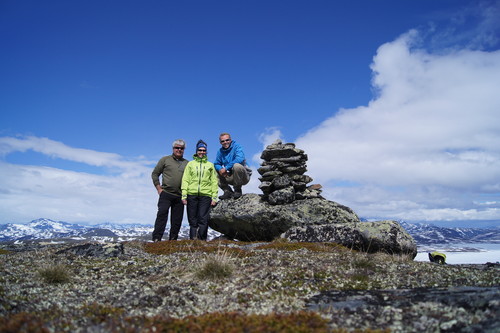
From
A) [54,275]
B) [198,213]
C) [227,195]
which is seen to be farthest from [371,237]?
[54,275]

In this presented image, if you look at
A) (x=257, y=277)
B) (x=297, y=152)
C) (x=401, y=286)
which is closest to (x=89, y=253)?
(x=257, y=277)

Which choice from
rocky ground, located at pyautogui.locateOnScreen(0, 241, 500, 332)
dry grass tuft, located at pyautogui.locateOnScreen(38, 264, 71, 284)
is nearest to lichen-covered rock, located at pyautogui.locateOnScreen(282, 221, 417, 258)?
rocky ground, located at pyautogui.locateOnScreen(0, 241, 500, 332)

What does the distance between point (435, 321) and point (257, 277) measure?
4449 millimetres

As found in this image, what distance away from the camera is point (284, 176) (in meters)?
21.9

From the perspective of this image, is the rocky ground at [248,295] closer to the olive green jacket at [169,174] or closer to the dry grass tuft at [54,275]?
the dry grass tuft at [54,275]

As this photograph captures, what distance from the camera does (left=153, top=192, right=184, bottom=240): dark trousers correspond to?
58.1 feet

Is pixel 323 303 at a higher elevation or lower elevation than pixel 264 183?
lower

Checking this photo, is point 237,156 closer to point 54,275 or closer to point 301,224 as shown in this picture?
point 301,224

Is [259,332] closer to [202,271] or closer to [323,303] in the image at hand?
[323,303]

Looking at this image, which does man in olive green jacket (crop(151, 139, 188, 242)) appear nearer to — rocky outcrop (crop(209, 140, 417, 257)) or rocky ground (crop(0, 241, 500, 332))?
rocky outcrop (crop(209, 140, 417, 257))

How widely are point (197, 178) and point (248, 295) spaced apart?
1038 cm

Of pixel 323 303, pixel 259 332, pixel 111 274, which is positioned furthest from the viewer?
pixel 111 274

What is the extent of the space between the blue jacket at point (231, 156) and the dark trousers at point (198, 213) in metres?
3.15

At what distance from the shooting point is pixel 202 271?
8.89 m
